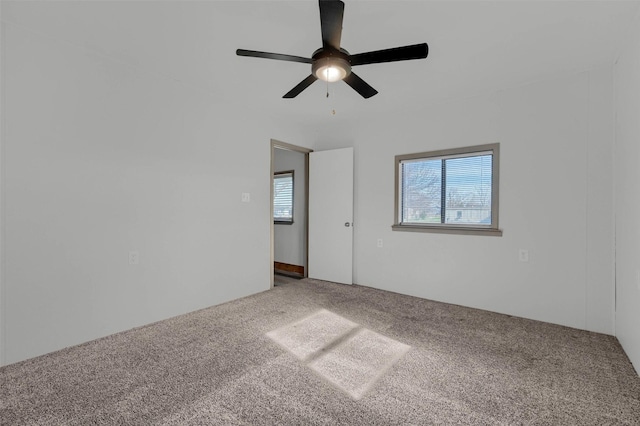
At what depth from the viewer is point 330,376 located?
6.49 feet

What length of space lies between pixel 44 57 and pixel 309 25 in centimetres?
198

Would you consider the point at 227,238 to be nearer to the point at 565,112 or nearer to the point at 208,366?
the point at 208,366

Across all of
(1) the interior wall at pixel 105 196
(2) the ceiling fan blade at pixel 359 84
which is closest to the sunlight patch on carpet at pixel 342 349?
(1) the interior wall at pixel 105 196

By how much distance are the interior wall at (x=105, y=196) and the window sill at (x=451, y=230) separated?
210 centimetres

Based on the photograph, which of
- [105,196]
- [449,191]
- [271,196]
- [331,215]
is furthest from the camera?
[331,215]

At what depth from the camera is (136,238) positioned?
2766mm

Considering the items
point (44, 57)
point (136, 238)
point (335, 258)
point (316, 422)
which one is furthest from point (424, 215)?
point (44, 57)

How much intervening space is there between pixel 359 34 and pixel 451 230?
7.69 feet

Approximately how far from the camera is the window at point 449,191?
11.0ft

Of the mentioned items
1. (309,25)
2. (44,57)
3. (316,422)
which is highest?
(309,25)

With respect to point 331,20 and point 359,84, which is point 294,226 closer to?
point 359,84

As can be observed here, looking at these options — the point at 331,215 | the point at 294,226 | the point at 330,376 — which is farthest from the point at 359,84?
the point at 294,226

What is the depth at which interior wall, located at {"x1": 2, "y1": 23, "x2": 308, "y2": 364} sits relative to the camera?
215cm

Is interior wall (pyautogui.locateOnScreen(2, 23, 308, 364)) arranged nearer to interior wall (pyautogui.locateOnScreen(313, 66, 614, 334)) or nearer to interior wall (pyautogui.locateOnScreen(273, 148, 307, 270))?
interior wall (pyautogui.locateOnScreen(273, 148, 307, 270))
